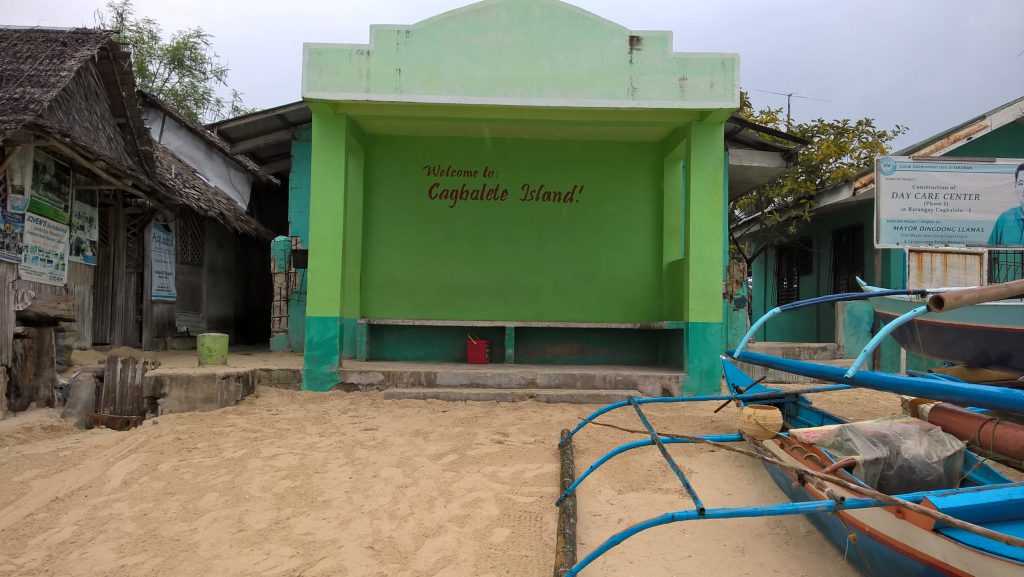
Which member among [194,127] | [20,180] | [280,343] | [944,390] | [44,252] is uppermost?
[194,127]

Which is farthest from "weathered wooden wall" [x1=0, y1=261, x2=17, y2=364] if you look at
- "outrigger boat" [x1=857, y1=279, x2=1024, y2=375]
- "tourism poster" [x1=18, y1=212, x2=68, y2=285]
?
"outrigger boat" [x1=857, y1=279, x2=1024, y2=375]

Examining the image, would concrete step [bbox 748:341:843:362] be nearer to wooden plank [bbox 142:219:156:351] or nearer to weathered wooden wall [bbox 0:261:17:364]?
wooden plank [bbox 142:219:156:351]

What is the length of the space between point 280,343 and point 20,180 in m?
4.05

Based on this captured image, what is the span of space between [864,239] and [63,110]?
40.7 feet

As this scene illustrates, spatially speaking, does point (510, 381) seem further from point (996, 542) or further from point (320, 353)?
point (996, 542)

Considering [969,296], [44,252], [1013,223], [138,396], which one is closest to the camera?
[969,296]

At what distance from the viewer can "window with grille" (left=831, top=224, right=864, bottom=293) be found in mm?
11633

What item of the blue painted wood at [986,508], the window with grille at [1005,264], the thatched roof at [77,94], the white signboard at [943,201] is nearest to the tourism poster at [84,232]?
the thatched roof at [77,94]

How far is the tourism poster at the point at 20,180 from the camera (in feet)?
21.2

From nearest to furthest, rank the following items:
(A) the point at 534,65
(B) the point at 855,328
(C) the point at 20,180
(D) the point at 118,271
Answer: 1. (C) the point at 20,180
2. (A) the point at 534,65
3. (D) the point at 118,271
4. (B) the point at 855,328

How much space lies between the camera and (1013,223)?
27.4 feet

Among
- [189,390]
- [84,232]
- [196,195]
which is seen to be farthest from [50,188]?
[189,390]

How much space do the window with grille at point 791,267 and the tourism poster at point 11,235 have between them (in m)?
13.2

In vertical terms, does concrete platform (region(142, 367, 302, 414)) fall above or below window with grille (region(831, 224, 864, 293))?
below
